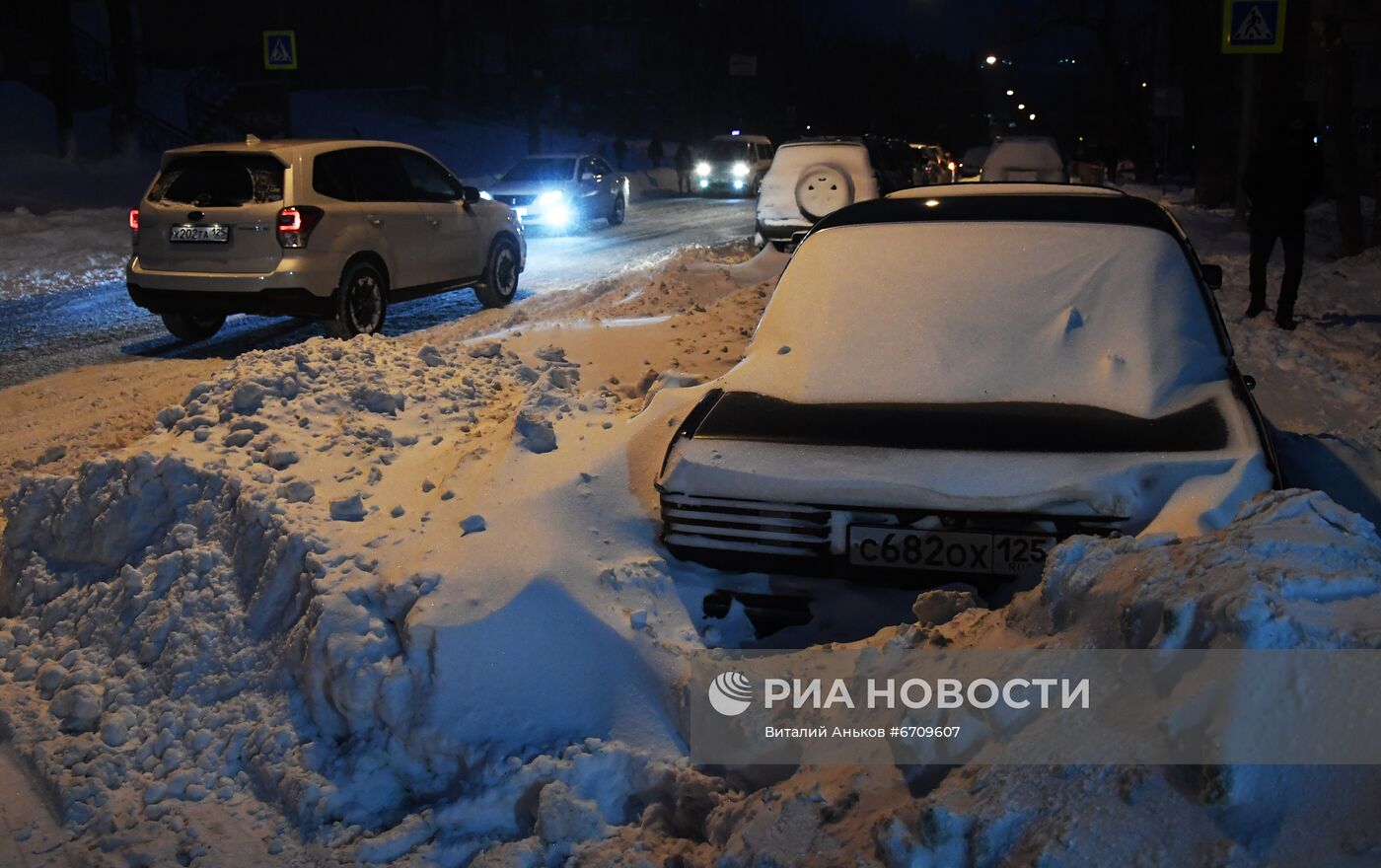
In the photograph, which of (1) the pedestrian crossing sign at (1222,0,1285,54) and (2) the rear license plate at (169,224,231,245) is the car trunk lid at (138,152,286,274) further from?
(1) the pedestrian crossing sign at (1222,0,1285,54)

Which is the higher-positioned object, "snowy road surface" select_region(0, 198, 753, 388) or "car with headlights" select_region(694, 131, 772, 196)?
"car with headlights" select_region(694, 131, 772, 196)

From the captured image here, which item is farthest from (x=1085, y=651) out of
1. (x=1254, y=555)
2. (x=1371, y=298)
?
(x=1371, y=298)

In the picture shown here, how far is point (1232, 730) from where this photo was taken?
2.41 meters

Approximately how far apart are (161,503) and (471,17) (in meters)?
57.5

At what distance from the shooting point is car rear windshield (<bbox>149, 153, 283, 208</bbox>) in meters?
9.98

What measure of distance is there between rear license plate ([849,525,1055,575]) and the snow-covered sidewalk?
0.53 ft

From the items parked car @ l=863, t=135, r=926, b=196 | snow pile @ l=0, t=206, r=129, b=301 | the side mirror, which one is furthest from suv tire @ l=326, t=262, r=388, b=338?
parked car @ l=863, t=135, r=926, b=196

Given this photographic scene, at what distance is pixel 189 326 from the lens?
1068cm

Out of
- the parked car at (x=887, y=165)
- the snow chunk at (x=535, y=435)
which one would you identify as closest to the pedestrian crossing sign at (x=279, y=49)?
the parked car at (x=887, y=165)

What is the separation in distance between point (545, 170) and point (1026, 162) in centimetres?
885

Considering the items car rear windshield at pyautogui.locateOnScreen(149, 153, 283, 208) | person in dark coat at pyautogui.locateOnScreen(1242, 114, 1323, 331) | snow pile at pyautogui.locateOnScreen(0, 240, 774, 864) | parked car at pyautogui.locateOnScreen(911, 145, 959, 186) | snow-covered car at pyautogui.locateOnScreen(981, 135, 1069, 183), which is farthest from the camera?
→ parked car at pyautogui.locateOnScreen(911, 145, 959, 186)

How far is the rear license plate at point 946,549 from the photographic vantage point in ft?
11.4

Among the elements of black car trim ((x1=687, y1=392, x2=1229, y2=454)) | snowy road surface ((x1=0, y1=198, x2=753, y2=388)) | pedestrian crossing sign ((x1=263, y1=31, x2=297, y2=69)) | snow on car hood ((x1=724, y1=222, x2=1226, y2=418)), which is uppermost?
pedestrian crossing sign ((x1=263, y1=31, x2=297, y2=69))

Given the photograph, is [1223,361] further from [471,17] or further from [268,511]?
[471,17]
